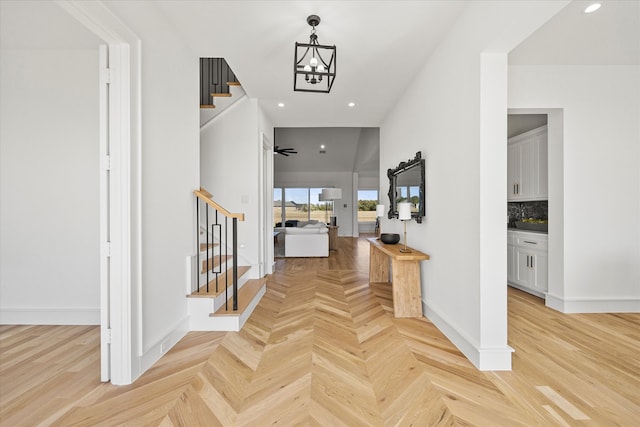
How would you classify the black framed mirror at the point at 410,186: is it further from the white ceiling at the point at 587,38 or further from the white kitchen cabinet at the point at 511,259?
the white kitchen cabinet at the point at 511,259

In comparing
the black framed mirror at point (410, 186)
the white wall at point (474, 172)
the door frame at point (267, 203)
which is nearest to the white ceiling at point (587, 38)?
the white wall at point (474, 172)

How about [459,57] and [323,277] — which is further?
[323,277]

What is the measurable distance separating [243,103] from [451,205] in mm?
3244

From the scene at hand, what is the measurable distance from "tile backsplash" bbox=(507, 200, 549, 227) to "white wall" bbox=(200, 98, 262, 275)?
4.18 metres

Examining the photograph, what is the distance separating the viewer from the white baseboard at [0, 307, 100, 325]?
8.91ft

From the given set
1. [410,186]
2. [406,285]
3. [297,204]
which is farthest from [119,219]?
[297,204]

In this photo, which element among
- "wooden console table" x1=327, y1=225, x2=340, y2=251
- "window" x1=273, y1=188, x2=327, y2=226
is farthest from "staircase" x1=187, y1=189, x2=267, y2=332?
"window" x1=273, y1=188, x2=327, y2=226

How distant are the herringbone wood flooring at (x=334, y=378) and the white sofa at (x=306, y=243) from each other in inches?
150

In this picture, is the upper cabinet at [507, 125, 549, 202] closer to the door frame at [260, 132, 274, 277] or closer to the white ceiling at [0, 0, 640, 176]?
the white ceiling at [0, 0, 640, 176]

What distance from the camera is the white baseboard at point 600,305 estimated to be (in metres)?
3.06

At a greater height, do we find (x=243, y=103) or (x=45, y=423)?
(x=243, y=103)

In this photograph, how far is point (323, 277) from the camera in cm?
467

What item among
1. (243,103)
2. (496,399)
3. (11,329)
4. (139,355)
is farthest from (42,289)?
(496,399)

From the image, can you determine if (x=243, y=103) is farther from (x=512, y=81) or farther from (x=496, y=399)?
(x=496, y=399)
